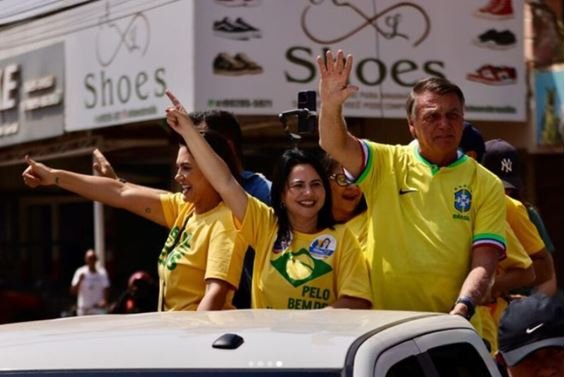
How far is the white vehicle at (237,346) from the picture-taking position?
11.9ft

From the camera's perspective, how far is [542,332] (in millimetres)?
4836

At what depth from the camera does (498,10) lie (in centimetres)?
1747

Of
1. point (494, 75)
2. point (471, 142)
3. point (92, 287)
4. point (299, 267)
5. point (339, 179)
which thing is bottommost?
point (92, 287)

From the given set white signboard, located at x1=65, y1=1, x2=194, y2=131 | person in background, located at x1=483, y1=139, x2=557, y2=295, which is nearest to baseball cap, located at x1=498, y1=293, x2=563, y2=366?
person in background, located at x1=483, y1=139, x2=557, y2=295

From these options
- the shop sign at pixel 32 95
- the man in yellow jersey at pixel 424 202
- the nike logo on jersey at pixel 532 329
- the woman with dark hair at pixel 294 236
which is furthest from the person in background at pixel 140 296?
the nike logo on jersey at pixel 532 329

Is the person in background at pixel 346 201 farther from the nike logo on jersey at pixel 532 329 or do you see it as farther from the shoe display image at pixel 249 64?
the shoe display image at pixel 249 64

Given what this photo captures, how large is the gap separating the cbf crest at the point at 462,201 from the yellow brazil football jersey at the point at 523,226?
2.71 ft

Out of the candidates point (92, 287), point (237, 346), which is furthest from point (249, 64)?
point (237, 346)

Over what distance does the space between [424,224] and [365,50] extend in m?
11.5

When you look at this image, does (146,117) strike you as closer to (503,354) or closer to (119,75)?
(119,75)

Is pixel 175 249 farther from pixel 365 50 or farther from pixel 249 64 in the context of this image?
pixel 365 50

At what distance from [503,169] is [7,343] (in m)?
3.37

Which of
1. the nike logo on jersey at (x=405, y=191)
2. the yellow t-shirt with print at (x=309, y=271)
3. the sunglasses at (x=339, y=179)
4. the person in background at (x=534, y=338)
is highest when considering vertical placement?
the sunglasses at (x=339, y=179)

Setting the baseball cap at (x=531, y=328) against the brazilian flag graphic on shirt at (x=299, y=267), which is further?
the brazilian flag graphic on shirt at (x=299, y=267)
